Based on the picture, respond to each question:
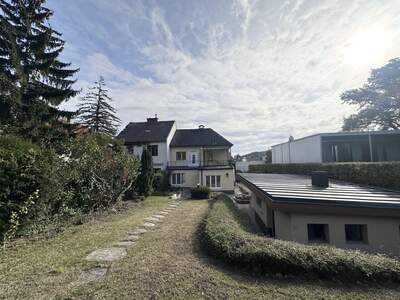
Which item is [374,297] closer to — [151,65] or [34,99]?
[151,65]

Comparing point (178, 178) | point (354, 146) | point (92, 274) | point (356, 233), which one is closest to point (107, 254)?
point (92, 274)

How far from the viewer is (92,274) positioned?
154 inches

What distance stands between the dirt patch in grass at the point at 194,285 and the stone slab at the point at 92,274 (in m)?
0.16

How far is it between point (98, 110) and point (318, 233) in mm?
29265

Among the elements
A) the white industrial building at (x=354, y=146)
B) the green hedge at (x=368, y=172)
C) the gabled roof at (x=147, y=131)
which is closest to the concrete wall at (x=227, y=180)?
the white industrial building at (x=354, y=146)

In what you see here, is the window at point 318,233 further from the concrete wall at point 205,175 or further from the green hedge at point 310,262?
the concrete wall at point 205,175

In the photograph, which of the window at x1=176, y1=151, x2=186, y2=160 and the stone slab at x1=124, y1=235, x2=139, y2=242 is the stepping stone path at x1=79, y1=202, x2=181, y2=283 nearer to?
the stone slab at x1=124, y1=235, x2=139, y2=242

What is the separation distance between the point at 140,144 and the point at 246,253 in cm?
2235

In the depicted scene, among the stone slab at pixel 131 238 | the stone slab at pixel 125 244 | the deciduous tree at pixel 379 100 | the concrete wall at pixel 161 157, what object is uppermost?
the deciduous tree at pixel 379 100

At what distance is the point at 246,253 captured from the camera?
412cm

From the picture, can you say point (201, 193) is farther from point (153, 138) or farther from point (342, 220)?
point (153, 138)

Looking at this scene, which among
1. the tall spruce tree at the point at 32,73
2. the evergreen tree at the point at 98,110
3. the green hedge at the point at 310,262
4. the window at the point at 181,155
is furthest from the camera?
the evergreen tree at the point at 98,110

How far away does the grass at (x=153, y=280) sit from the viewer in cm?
321

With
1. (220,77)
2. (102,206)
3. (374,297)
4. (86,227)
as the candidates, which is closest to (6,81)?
(102,206)
